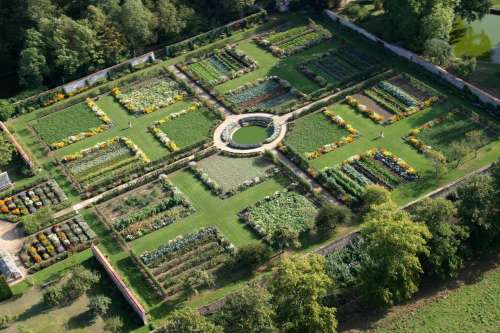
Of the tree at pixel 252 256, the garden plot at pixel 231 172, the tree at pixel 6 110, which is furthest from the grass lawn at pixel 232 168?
the tree at pixel 6 110

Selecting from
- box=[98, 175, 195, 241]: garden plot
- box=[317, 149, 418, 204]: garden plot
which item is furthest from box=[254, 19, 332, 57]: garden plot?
box=[98, 175, 195, 241]: garden plot

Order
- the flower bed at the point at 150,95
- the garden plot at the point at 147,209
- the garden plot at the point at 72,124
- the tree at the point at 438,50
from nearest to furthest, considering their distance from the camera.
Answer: the garden plot at the point at 147,209, the garden plot at the point at 72,124, the tree at the point at 438,50, the flower bed at the point at 150,95

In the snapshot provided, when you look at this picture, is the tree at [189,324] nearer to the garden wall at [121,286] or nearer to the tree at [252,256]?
the garden wall at [121,286]

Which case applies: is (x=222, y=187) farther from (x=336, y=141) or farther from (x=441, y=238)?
(x=441, y=238)

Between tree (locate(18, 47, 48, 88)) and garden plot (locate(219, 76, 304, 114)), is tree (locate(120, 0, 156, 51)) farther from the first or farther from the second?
garden plot (locate(219, 76, 304, 114))

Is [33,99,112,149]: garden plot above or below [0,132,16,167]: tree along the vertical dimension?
below

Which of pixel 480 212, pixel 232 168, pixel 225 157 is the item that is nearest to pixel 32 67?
pixel 225 157

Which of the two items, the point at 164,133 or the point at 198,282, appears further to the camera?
the point at 164,133
